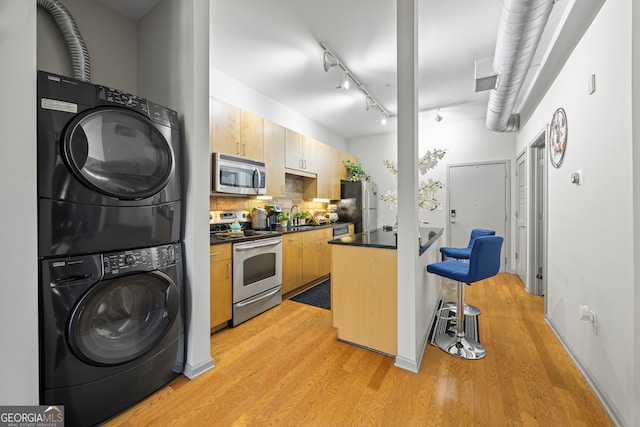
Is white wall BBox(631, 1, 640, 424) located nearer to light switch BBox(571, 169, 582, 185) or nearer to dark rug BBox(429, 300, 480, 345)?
light switch BBox(571, 169, 582, 185)

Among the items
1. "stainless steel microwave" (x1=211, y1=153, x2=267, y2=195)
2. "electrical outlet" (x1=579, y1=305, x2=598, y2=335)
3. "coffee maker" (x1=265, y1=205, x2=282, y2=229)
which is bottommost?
"electrical outlet" (x1=579, y1=305, x2=598, y2=335)

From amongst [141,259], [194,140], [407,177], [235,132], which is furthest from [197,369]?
[235,132]

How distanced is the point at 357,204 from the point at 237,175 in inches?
109

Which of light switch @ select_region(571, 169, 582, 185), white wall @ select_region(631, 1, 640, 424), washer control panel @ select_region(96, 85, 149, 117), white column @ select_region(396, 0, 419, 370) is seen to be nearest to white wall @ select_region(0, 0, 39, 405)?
washer control panel @ select_region(96, 85, 149, 117)

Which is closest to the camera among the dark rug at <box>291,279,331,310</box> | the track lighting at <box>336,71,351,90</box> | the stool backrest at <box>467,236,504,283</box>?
the stool backrest at <box>467,236,504,283</box>

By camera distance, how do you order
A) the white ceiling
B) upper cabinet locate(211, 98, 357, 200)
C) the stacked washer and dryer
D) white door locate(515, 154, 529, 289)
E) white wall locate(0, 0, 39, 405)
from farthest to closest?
white door locate(515, 154, 529, 289) → upper cabinet locate(211, 98, 357, 200) → the white ceiling → the stacked washer and dryer → white wall locate(0, 0, 39, 405)

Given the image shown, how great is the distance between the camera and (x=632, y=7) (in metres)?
1.22

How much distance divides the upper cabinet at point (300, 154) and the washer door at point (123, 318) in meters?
2.54

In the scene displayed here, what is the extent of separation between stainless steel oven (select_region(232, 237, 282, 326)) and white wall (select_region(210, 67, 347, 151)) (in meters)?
1.88

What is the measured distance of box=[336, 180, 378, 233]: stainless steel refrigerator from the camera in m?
5.07

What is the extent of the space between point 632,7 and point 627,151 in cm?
68

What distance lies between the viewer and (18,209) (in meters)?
1.12

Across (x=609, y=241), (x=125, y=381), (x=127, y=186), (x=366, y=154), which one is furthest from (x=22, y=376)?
(x=366, y=154)

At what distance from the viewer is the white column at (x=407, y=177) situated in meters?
1.79
